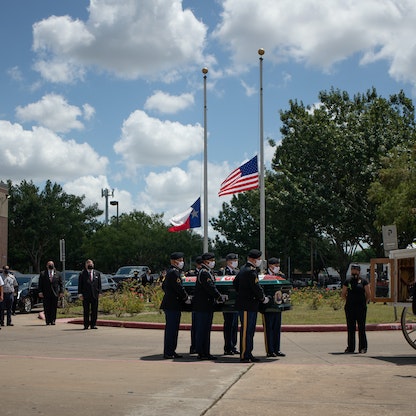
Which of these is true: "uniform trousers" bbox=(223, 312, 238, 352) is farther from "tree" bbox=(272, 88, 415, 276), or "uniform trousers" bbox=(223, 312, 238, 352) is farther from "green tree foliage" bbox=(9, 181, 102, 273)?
"green tree foliage" bbox=(9, 181, 102, 273)

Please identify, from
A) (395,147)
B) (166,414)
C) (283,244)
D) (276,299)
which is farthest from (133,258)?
(166,414)

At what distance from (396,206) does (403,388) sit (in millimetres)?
29478

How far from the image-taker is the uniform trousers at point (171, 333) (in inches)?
462

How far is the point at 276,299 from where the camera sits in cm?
1185

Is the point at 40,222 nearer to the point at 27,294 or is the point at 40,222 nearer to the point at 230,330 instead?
the point at 27,294

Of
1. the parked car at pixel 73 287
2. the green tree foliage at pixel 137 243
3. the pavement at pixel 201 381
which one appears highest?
the green tree foliage at pixel 137 243

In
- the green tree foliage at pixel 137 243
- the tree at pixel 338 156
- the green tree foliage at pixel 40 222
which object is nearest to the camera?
the tree at pixel 338 156

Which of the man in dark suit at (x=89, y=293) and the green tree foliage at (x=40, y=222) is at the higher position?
the green tree foliage at (x=40, y=222)

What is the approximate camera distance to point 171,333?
11.8 metres

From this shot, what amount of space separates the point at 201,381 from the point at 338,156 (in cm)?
3554

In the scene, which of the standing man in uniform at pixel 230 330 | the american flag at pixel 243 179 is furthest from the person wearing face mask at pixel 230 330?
the american flag at pixel 243 179

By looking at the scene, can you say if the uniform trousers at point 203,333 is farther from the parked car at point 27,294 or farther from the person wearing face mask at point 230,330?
the parked car at point 27,294

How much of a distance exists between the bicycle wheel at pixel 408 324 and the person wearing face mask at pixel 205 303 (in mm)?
3019

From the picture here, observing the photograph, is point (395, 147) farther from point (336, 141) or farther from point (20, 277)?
point (20, 277)
